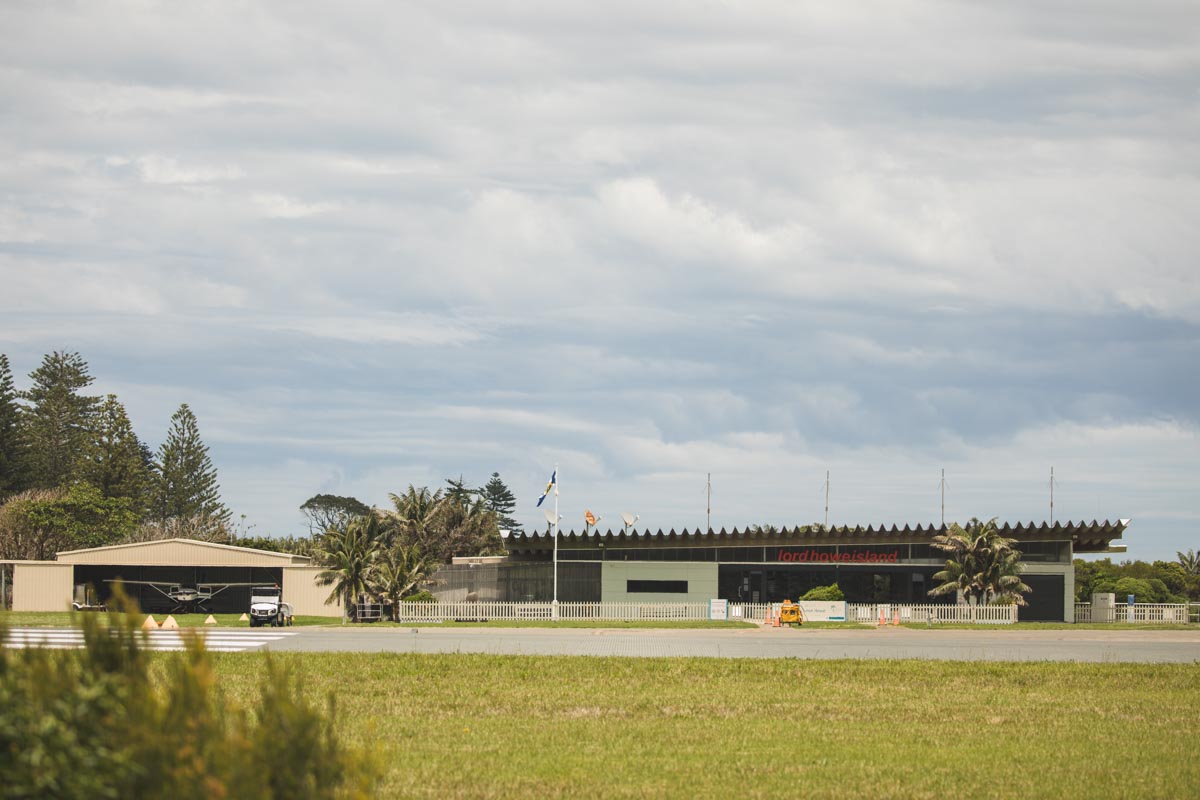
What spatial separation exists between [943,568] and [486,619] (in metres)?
24.4

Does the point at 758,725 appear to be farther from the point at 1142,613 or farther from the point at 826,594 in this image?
the point at 1142,613

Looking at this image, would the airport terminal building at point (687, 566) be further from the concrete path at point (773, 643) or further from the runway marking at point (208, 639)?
the runway marking at point (208, 639)

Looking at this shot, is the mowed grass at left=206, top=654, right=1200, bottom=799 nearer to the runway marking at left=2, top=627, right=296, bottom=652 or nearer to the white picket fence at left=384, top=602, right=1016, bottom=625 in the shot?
the runway marking at left=2, top=627, right=296, bottom=652

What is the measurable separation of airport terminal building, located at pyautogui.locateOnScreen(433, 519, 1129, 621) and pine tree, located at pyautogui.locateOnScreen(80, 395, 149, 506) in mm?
40615

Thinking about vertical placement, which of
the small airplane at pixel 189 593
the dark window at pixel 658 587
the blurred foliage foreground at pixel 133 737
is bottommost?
the small airplane at pixel 189 593

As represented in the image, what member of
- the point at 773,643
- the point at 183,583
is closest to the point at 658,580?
→ the point at 773,643

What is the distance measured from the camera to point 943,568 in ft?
200

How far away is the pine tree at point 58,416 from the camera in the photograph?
10638 cm

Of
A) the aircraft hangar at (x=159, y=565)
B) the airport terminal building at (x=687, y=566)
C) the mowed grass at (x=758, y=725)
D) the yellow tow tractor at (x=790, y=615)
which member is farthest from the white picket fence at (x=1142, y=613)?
the aircraft hangar at (x=159, y=565)

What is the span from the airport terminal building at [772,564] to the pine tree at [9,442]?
5008cm

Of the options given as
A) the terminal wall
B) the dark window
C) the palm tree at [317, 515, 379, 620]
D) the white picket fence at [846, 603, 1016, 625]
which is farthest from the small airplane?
the white picket fence at [846, 603, 1016, 625]

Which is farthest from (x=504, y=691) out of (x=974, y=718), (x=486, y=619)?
(x=486, y=619)

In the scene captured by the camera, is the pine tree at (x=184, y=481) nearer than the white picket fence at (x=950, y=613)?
No

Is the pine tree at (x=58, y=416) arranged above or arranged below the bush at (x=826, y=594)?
above
